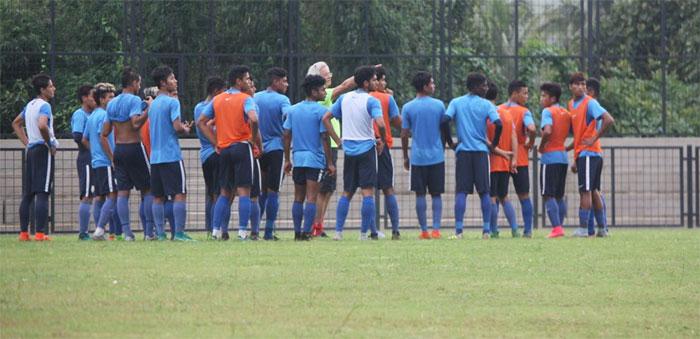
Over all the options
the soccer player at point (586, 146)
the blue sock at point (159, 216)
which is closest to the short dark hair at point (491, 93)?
the soccer player at point (586, 146)

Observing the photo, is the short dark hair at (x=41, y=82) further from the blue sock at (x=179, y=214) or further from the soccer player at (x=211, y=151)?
the blue sock at (x=179, y=214)

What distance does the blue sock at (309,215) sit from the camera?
18.5 meters

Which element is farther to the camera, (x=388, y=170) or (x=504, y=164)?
(x=504, y=164)

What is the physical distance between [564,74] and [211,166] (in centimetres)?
1587

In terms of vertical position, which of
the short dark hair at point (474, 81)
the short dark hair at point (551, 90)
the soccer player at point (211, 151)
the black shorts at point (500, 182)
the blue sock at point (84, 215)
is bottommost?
the blue sock at point (84, 215)

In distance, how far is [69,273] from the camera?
1297 centimetres

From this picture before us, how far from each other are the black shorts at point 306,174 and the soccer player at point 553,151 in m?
3.22

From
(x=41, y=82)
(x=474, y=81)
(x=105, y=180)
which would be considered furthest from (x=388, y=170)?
(x=41, y=82)

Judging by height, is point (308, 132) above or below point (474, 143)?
above

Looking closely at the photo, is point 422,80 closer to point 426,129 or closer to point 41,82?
point 426,129

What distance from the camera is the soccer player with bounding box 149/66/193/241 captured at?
18078 mm

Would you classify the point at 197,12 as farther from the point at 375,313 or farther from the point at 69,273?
the point at 375,313

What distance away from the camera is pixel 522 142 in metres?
20.3

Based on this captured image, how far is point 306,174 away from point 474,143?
2.34m
